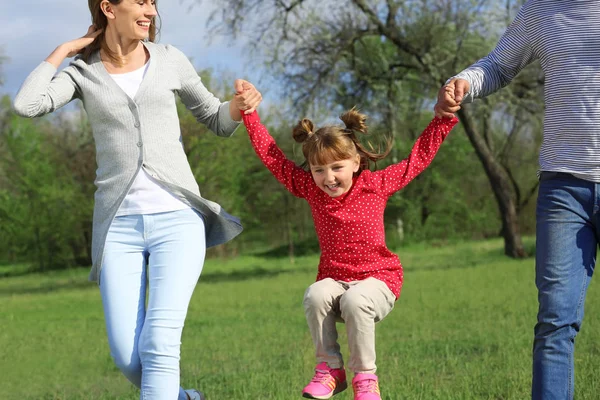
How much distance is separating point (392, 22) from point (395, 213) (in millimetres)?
15511

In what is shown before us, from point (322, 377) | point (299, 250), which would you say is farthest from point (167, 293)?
point (299, 250)

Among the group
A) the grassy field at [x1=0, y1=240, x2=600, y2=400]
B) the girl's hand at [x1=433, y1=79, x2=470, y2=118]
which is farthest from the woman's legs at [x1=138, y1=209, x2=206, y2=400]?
the grassy field at [x1=0, y1=240, x2=600, y2=400]

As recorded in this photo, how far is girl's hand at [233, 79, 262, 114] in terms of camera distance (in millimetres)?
4457

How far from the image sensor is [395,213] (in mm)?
34719

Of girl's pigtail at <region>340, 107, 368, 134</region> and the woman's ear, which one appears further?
girl's pigtail at <region>340, 107, 368, 134</region>

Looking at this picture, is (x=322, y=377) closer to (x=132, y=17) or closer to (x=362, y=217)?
(x=362, y=217)

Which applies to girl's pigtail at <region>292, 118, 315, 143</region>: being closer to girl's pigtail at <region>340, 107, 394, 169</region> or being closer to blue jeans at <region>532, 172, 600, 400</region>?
girl's pigtail at <region>340, 107, 394, 169</region>

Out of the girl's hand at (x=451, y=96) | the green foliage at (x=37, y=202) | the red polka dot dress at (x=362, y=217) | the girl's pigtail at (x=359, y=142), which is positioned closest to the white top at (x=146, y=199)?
the red polka dot dress at (x=362, y=217)

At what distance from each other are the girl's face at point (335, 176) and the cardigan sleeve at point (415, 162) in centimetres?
17

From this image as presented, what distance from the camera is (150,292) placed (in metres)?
4.25

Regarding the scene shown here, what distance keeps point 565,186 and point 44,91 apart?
2547 millimetres

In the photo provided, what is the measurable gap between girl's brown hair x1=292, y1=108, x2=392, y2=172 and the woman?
34cm

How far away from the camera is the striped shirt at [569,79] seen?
4078 mm

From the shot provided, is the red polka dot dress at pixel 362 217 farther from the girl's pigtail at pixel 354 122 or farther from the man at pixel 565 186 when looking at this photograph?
the man at pixel 565 186
